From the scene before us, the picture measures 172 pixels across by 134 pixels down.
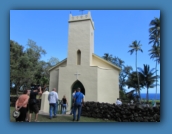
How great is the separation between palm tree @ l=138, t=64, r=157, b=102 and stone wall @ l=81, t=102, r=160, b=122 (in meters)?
0.49

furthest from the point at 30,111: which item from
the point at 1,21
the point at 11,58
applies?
the point at 1,21

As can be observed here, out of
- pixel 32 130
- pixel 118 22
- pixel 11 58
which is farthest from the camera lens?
pixel 118 22

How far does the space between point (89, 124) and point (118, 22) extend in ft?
10.2

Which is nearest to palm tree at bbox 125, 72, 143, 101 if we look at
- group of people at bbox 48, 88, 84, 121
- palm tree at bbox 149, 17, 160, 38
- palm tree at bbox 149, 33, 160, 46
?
palm tree at bbox 149, 33, 160, 46

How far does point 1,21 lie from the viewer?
5.20 metres

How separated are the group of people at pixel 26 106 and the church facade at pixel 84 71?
1800 millimetres


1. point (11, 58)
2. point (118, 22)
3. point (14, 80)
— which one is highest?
point (118, 22)

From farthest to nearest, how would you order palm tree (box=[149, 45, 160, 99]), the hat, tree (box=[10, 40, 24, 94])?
tree (box=[10, 40, 24, 94]) → palm tree (box=[149, 45, 160, 99]) → the hat

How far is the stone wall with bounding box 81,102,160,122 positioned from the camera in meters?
5.33

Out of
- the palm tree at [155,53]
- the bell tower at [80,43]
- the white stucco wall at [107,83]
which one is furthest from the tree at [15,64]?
the palm tree at [155,53]

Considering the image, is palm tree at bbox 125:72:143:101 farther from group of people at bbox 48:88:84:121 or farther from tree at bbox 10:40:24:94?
tree at bbox 10:40:24:94

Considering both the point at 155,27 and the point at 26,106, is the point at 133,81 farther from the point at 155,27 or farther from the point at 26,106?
the point at 26,106
